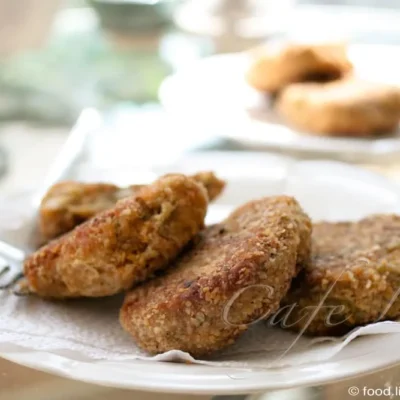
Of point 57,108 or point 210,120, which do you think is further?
point 57,108

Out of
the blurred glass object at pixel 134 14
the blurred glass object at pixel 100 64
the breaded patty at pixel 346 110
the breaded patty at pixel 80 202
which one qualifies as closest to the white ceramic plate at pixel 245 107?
the breaded patty at pixel 346 110

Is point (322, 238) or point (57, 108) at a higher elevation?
point (322, 238)

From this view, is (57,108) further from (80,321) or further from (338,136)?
(80,321)

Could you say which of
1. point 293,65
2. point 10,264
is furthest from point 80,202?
point 293,65

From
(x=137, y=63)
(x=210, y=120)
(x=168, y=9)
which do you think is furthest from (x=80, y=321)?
(x=168, y=9)

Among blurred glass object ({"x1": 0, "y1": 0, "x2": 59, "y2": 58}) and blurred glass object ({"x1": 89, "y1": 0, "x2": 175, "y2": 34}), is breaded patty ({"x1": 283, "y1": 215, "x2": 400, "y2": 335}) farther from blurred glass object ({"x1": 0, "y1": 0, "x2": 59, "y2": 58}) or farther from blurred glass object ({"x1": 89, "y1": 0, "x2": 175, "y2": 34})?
blurred glass object ({"x1": 89, "y1": 0, "x2": 175, "y2": 34})

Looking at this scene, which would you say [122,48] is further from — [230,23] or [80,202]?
[80,202]

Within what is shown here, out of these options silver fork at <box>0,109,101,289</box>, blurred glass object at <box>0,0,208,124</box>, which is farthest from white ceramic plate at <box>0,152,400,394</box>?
blurred glass object at <box>0,0,208,124</box>
